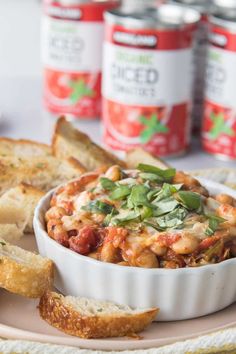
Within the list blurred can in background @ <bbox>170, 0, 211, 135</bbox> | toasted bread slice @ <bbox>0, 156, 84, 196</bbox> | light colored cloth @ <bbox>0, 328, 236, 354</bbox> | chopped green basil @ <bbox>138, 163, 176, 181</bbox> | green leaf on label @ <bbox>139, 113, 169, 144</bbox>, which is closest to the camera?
light colored cloth @ <bbox>0, 328, 236, 354</bbox>

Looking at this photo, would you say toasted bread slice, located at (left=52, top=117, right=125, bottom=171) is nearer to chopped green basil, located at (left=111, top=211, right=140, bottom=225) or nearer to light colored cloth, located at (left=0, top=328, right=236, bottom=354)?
chopped green basil, located at (left=111, top=211, right=140, bottom=225)

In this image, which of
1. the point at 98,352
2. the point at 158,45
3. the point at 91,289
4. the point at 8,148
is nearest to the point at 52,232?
the point at 91,289

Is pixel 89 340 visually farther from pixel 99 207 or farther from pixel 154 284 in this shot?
pixel 99 207

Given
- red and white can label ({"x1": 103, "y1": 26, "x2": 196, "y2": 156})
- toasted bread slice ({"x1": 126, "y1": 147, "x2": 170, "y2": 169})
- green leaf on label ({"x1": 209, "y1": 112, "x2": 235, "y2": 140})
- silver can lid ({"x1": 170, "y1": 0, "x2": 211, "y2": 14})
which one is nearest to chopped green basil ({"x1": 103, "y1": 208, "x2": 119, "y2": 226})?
toasted bread slice ({"x1": 126, "y1": 147, "x2": 170, "y2": 169})

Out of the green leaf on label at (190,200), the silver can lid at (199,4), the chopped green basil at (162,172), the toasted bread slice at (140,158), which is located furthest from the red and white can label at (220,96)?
the green leaf on label at (190,200)

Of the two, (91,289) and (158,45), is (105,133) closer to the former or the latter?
(158,45)

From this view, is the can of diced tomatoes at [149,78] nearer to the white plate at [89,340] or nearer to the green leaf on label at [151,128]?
the green leaf on label at [151,128]
